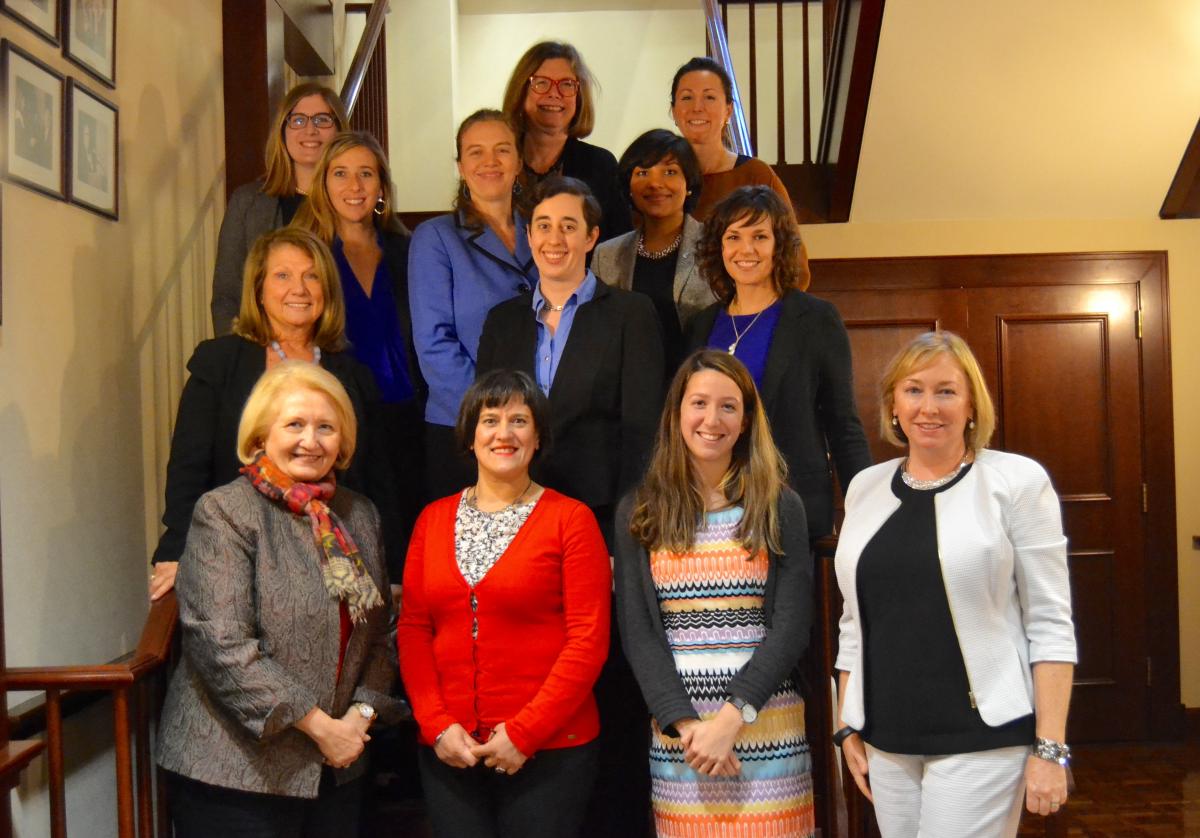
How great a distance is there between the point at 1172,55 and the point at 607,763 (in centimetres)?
368

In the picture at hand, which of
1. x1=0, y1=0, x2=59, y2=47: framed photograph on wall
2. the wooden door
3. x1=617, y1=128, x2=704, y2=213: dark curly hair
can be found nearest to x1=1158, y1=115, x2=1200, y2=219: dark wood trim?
the wooden door

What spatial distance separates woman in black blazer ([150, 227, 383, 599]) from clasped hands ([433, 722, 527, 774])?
71 centimetres

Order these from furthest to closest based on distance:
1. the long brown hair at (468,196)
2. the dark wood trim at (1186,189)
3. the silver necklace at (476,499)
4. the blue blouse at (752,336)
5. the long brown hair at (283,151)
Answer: the dark wood trim at (1186,189) < the long brown hair at (283,151) < the long brown hair at (468,196) < the blue blouse at (752,336) < the silver necklace at (476,499)

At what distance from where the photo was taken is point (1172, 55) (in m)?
4.56

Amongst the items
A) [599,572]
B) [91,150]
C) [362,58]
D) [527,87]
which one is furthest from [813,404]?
[362,58]

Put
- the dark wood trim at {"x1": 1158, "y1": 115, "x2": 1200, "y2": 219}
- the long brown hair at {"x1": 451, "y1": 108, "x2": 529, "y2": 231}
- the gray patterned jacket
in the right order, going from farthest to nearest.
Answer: the dark wood trim at {"x1": 1158, "y1": 115, "x2": 1200, "y2": 219} < the long brown hair at {"x1": 451, "y1": 108, "x2": 529, "y2": 231} < the gray patterned jacket

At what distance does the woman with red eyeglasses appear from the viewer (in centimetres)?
324

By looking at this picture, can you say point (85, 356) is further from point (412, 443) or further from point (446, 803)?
point (446, 803)

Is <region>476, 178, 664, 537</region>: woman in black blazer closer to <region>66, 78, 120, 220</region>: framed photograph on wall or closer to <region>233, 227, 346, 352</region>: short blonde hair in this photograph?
<region>233, 227, 346, 352</region>: short blonde hair

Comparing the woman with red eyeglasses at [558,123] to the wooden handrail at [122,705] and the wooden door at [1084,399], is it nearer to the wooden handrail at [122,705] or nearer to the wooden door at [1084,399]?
the wooden handrail at [122,705]

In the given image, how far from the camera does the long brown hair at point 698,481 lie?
2244 mm

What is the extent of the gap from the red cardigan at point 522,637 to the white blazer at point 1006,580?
67 cm

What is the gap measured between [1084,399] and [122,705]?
15.1ft

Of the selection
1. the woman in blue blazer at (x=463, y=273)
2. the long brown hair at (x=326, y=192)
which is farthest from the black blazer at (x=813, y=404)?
the long brown hair at (x=326, y=192)
